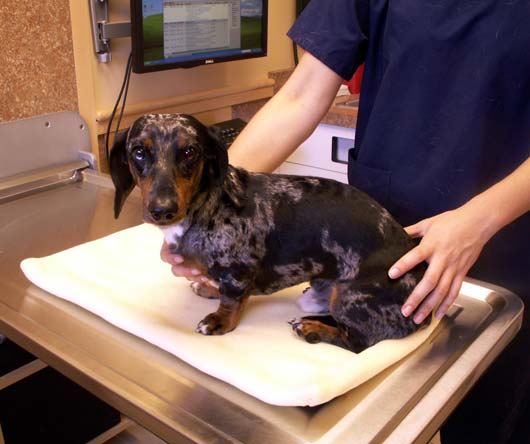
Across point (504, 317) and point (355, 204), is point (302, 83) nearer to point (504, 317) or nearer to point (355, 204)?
point (355, 204)

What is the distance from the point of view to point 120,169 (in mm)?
825

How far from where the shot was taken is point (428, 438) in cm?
65

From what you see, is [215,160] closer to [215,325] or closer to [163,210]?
[163,210]

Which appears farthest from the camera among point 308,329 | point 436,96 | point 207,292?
point 436,96

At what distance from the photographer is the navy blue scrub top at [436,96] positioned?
0.97m

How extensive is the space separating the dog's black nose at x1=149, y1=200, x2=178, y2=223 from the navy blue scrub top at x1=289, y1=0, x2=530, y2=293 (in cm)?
50

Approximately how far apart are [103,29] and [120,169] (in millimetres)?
803

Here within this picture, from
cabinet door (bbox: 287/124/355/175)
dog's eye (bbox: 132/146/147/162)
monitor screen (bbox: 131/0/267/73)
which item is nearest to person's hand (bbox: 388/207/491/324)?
dog's eye (bbox: 132/146/147/162)

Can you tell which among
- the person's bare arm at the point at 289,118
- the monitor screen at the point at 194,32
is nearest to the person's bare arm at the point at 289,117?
the person's bare arm at the point at 289,118

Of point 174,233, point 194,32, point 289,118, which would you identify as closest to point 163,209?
point 174,233

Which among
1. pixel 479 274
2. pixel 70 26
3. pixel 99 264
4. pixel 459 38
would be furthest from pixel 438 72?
pixel 70 26

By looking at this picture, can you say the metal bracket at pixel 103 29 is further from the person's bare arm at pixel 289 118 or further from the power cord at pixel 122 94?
the person's bare arm at pixel 289 118

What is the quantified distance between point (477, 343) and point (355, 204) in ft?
0.84

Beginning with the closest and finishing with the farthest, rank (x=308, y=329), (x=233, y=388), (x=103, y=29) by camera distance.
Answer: (x=233, y=388) → (x=308, y=329) → (x=103, y=29)
